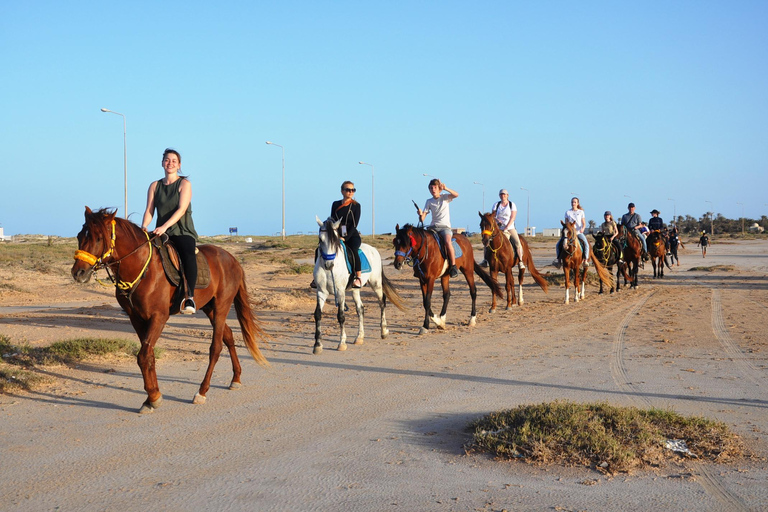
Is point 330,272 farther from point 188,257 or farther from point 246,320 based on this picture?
point 188,257

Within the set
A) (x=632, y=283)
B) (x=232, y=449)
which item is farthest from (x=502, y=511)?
(x=632, y=283)

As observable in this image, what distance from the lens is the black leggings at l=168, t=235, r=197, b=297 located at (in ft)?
25.9

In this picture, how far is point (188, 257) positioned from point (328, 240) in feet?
12.1

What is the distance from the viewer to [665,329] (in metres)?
13.8

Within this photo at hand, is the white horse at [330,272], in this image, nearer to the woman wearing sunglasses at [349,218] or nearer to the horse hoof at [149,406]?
the woman wearing sunglasses at [349,218]

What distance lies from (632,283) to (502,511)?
2129 centimetres

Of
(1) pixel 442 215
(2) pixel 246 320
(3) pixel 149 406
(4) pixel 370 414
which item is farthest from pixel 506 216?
(3) pixel 149 406

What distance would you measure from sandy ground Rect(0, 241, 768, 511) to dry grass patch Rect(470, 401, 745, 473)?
173mm

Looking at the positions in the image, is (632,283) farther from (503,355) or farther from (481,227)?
(503,355)

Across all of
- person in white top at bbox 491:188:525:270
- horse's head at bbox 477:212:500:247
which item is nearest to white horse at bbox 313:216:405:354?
horse's head at bbox 477:212:500:247

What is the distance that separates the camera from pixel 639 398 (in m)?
7.91

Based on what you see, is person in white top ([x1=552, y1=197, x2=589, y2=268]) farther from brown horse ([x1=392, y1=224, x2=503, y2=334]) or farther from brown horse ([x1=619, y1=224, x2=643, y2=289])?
brown horse ([x1=392, y1=224, x2=503, y2=334])

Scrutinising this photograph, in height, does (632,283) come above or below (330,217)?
below

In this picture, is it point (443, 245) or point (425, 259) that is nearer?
point (425, 259)
